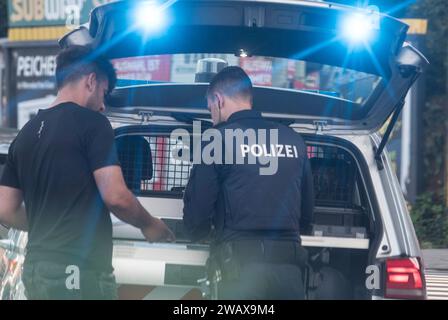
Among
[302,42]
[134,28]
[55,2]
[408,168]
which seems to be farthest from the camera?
[55,2]

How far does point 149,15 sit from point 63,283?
1.43m

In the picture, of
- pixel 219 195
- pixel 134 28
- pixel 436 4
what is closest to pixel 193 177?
pixel 219 195

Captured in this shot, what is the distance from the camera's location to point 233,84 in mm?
4977

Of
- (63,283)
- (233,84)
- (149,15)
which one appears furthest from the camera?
(149,15)

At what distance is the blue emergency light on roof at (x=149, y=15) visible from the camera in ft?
16.5

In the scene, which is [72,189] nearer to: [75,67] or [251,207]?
[75,67]

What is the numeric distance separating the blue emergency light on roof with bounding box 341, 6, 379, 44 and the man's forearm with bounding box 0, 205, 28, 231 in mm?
1801

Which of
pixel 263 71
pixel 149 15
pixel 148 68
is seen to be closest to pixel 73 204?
pixel 149 15

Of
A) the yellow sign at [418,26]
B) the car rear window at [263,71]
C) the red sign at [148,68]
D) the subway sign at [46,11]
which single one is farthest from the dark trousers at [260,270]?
the subway sign at [46,11]

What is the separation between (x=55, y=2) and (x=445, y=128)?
30.1 feet

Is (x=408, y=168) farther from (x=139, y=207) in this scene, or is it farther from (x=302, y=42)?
(x=139, y=207)

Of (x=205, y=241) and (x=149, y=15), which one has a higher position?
(x=149, y=15)

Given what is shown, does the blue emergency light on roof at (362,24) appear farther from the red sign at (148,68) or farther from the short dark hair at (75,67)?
the red sign at (148,68)

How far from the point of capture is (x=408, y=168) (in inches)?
625
